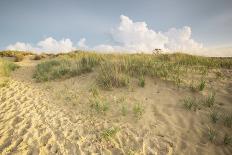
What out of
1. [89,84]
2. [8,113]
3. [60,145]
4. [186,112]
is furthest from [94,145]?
[89,84]

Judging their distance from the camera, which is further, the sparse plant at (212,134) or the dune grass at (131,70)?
the dune grass at (131,70)

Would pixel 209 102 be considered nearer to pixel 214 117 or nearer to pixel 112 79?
pixel 214 117

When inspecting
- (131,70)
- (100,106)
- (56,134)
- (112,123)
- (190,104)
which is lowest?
(56,134)

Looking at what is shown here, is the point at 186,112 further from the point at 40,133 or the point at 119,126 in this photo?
the point at 40,133

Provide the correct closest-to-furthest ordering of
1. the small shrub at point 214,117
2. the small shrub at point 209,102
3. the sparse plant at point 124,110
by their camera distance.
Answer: the small shrub at point 214,117
the sparse plant at point 124,110
the small shrub at point 209,102

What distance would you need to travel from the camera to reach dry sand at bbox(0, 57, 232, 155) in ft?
12.1

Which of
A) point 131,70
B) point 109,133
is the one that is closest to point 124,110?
point 109,133

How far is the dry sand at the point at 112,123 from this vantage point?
12.1ft

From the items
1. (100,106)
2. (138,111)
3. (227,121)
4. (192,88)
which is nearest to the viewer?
(227,121)

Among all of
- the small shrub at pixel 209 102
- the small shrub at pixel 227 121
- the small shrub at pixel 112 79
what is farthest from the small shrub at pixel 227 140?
the small shrub at pixel 112 79

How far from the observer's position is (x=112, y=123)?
14.9ft

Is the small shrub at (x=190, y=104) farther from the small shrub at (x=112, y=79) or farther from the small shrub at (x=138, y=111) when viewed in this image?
the small shrub at (x=112, y=79)

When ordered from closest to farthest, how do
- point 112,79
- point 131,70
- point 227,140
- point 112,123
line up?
point 227,140 < point 112,123 < point 112,79 < point 131,70

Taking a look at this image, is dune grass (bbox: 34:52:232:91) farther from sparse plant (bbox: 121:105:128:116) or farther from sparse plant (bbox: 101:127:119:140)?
sparse plant (bbox: 101:127:119:140)
